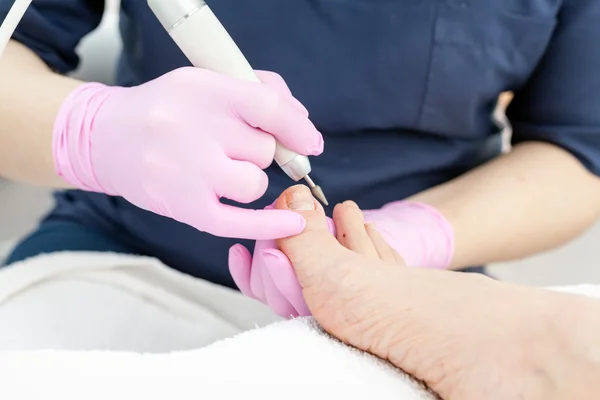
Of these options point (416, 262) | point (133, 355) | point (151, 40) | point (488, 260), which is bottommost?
point (488, 260)

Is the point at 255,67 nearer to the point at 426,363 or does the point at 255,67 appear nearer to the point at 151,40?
the point at 151,40

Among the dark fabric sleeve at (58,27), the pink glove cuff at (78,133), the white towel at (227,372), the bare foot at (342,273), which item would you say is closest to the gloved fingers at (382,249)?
the bare foot at (342,273)

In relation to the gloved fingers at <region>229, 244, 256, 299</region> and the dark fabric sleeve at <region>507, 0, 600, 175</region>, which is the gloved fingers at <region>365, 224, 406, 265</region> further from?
the dark fabric sleeve at <region>507, 0, 600, 175</region>

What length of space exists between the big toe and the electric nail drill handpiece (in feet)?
0.14

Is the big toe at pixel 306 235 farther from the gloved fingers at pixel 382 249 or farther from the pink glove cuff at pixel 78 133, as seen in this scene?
the pink glove cuff at pixel 78 133

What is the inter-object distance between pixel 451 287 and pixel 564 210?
0.35 metres

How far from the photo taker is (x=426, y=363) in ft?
1.47

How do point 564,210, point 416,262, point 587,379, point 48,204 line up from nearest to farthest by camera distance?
point 587,379
point 416,262
point 564,210
point 48,204

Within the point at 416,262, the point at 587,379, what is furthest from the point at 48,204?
the point at 587,379

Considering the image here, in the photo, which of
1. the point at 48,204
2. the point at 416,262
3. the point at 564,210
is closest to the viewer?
the point at 416,262

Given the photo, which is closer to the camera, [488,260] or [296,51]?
[296,51]

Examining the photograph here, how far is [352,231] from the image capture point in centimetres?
56

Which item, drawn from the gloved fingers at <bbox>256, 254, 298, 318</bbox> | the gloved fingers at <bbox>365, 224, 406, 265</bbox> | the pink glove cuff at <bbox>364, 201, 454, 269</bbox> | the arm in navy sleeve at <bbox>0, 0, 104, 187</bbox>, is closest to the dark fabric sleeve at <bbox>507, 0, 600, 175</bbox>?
the pink glove cuff at <bbox>364, 201, 454, 269</bbox>

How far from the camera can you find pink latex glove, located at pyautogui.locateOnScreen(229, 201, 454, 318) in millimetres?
520
